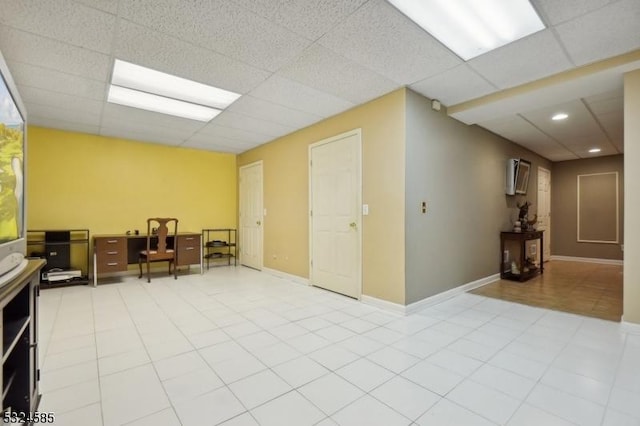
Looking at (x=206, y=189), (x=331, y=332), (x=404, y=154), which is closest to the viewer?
(x=331, y=332)

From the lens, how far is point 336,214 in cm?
429

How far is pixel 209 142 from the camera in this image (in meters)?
5.88

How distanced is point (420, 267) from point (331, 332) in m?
1.41

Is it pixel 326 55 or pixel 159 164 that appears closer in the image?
pixel 326 55

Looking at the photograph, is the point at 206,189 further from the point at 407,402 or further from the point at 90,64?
the point at 407,402

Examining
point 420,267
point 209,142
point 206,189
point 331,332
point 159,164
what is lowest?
point 331,332

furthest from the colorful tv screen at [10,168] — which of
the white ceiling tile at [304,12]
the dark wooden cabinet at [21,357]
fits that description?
the white ceiling tile at [304,12]

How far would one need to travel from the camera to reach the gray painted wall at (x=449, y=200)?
352 centimetres

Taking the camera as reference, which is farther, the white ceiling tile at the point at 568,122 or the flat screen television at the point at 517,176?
the flat screen television at the point at 517,176

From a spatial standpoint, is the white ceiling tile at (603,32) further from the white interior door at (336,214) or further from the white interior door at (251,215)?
the white interior door at (251,215)

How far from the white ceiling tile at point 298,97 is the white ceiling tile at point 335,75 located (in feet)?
0.39

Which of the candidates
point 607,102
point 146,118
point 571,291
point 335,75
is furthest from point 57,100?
point 571,291

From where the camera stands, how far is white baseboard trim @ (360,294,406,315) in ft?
11.1

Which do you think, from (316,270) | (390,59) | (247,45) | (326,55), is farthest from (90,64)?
(316,270)
